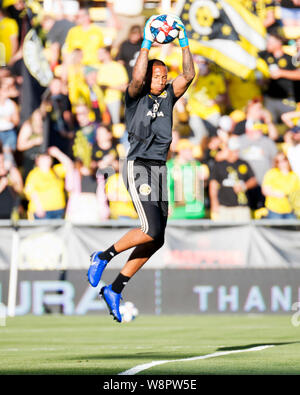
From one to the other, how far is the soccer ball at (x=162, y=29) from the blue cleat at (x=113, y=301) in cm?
245

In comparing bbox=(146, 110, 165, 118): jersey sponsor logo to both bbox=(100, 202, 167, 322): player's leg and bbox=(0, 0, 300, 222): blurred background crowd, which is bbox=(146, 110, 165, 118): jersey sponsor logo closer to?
bbox=(100, 202, 167, 322): player's leg

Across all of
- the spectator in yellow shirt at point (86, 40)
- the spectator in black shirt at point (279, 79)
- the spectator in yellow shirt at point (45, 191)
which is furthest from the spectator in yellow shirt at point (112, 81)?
the spectator in black shirt at point (279, 79)

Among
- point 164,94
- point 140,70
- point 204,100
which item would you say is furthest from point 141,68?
point 204,100

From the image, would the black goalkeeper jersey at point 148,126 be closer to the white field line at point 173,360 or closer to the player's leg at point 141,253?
the player's leg at point 141,253

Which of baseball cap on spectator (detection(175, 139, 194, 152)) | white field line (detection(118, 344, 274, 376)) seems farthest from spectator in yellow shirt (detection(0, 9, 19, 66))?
white field line (detection(118, 344, 274, 376))

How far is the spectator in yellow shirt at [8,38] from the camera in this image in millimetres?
17172

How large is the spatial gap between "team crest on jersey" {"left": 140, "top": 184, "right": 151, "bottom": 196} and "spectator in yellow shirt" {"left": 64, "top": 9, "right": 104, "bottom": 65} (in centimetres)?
882

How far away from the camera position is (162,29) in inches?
358

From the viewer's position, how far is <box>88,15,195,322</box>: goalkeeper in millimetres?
9062

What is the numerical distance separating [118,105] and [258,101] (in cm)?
251

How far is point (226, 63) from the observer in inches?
679

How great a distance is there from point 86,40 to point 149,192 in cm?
899
